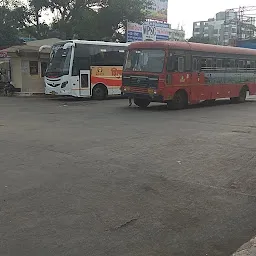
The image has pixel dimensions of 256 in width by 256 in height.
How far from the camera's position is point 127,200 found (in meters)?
5.47

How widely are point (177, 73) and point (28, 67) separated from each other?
11.6m

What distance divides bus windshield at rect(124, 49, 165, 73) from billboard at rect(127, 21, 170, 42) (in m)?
15.3

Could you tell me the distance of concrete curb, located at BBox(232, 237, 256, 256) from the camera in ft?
12.9

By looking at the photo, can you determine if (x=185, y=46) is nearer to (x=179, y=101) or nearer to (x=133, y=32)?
Result: (x=179, y=101)

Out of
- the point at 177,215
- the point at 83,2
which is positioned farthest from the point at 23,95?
the point at 177,215

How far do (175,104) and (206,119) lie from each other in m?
3.20

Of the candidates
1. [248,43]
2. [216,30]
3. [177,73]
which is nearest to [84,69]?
[177,73]

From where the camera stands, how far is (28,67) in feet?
82.2

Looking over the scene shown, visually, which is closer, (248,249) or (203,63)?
(248,249)

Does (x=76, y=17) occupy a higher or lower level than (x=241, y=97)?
higher

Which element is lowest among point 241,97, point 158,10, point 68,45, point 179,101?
point 241,97

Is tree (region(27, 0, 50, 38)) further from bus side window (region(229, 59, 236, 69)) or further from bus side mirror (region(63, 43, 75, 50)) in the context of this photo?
bus side window (region(229, 59, 236, 69))

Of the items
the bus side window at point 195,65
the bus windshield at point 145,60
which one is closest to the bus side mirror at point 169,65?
the bus windshield at point 145,60

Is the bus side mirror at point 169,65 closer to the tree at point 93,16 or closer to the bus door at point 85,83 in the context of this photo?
the bus door at point 85,83
